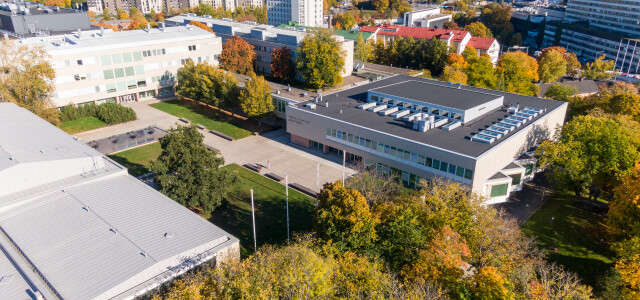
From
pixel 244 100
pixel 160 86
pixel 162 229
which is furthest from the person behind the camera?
pixel 160 86

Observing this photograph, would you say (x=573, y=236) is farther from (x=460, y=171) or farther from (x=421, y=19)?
(x=421, y=19)

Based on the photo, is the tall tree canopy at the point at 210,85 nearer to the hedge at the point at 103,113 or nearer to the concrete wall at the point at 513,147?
the hedge at the point at 103,113

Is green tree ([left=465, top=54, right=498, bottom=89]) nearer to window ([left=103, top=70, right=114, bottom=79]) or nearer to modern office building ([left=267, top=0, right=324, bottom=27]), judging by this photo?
window ([left=103, top=70, right=114, bottom=79])

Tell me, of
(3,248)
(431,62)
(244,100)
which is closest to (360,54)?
(431,62)

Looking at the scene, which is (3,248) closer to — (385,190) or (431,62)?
(385,190)

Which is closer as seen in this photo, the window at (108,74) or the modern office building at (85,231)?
the modern office building at (85,231)

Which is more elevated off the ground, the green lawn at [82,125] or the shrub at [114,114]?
the shrub at [114,114]

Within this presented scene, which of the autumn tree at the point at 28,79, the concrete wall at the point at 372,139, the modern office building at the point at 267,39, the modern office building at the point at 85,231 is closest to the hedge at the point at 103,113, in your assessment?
the autumn tree at the point at 28,79
